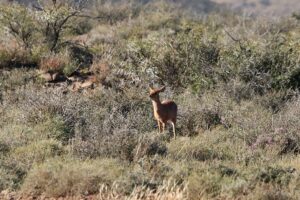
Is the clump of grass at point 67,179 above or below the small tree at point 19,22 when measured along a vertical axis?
below

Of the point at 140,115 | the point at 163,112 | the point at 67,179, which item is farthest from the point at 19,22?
the point at 67,179

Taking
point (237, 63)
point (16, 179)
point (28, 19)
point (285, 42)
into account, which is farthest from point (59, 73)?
point (16, 179)

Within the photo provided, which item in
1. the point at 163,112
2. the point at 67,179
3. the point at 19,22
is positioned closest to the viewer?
the point at 67,179

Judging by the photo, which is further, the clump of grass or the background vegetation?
the background vegetation

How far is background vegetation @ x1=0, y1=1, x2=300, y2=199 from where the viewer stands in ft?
22.5

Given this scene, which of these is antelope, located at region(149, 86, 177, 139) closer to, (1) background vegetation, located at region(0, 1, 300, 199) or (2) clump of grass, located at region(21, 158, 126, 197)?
(1) background vegetation, located at region(0, 1, 300, 199)

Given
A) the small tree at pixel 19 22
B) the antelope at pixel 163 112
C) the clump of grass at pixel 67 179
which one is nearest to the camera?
the clump of grass at pixel 67 179

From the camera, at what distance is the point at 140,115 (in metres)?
A: 10.4

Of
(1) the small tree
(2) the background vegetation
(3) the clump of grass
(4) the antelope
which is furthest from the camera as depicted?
(1) the small tree

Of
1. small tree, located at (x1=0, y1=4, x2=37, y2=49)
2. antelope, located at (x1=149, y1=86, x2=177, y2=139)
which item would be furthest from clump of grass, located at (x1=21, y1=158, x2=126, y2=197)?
small tree, located at (x1=0, y1=4, x2=37, y2=49)

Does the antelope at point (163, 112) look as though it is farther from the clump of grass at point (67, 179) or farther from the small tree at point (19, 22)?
the small tree at point (19, 22)

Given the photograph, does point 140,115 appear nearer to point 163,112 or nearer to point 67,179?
point 163,112

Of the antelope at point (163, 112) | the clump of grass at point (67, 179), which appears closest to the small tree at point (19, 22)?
the antelope at point (163, 112)

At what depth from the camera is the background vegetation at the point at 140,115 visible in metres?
6.86
